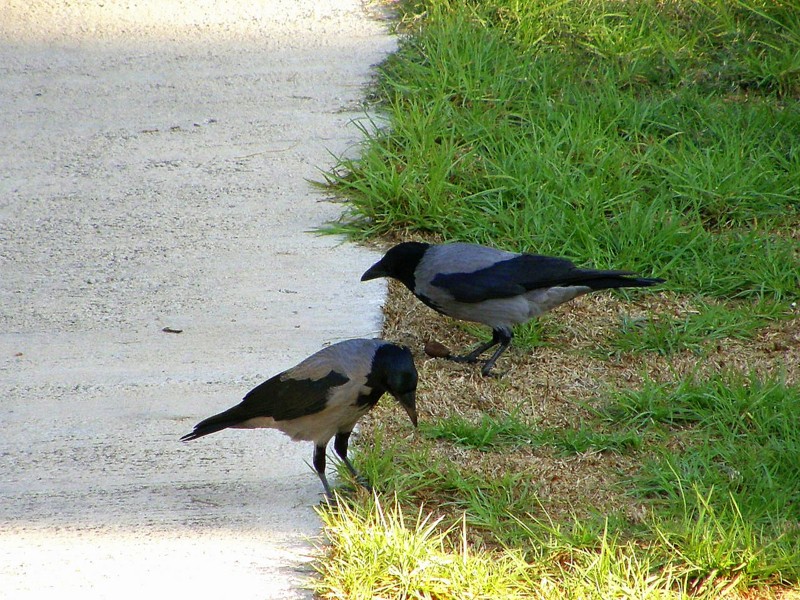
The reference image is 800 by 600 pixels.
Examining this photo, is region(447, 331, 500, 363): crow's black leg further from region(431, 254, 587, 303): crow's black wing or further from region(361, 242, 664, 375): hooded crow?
region(431, 254, 587, 303): crow's black wing

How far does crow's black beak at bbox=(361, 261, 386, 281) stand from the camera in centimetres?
457

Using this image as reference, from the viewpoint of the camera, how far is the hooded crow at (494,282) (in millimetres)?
4285

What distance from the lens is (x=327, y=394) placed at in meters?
3.34

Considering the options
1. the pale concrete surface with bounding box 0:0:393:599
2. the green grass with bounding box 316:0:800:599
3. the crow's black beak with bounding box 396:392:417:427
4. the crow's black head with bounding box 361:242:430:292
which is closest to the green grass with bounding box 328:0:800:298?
the green grass with bounding box 316:0:800:599

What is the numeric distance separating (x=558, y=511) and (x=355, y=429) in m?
0.86

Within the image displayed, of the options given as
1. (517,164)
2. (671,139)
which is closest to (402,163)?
(517,164)

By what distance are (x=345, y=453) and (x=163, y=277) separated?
1.80m

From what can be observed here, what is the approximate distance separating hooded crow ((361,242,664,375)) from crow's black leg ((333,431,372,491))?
0.98 m

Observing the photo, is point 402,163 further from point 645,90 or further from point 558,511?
point 558,511

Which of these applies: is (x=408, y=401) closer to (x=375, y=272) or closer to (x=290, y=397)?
(x=290, y=397)

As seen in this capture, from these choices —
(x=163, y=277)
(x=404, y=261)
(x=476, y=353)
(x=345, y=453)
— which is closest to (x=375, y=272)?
(x=404, y=261)

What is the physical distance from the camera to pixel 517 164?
217 inches

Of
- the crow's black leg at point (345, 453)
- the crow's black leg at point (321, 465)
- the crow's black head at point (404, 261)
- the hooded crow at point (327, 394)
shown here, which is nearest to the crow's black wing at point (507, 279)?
the crow's black head at point (404, 261)

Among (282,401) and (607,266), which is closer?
(282,401)
